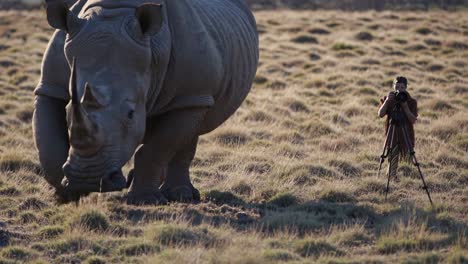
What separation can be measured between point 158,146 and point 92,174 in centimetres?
143

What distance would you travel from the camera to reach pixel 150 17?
22.9 ft

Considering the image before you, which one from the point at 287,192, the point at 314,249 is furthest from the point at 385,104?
the point at 314,249

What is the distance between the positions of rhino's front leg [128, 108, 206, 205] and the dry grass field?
0.67 feet

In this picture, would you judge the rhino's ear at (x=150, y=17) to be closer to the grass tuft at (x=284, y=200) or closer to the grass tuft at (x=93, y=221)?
the grass tuft at (x=93, y=221)

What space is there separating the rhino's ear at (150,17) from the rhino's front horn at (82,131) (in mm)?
906

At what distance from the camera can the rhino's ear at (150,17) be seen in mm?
6945

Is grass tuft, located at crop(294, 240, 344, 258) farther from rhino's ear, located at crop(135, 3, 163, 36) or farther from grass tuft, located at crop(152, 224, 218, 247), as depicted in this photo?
rhino's ear, located at crop(135, 3, 163, 36)

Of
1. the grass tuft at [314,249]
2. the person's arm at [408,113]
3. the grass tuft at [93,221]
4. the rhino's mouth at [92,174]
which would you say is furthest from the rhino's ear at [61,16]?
the person's arm at [408,113]

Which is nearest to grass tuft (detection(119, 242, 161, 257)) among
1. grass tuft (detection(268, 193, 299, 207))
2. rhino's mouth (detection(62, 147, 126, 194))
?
rhino's mouth (detection(62, 147, 126, 194))

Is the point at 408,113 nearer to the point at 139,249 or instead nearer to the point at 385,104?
the point at 385,104

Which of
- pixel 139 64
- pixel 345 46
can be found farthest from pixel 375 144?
pixel 345 46

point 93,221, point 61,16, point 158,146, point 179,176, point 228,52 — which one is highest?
point 61,16

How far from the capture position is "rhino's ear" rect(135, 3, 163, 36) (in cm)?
695

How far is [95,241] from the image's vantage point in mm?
6746
